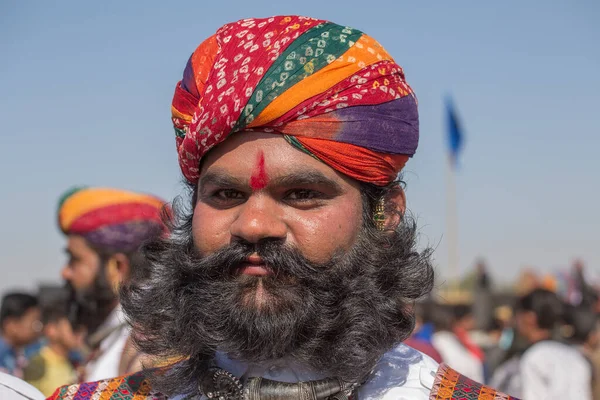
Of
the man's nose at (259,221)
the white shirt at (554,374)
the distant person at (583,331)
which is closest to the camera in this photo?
the man's nose at (259,221)

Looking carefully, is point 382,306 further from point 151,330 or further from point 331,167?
point 151,330

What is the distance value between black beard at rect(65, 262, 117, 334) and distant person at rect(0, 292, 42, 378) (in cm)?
414

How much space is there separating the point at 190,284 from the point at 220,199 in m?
0.31

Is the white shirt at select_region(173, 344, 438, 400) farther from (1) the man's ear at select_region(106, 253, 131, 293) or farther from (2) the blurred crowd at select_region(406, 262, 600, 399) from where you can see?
(1) the man's ear at select_region(106, 253, 131, 293)

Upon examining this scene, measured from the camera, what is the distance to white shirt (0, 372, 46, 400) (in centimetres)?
279

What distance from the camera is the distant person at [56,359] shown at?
6910 millimetres

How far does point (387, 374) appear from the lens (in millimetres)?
2572

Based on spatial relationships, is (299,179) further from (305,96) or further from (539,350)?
(539,350)

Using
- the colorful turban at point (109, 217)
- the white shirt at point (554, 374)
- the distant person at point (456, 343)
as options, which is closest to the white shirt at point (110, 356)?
the colorful turban at point (109, 217)

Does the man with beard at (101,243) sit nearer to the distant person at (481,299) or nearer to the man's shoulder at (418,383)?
the man's shoulder at (418,383)

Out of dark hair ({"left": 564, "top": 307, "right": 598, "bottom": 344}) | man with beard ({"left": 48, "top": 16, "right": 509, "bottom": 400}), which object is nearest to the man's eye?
man with beard ({"left": 48, "top": 16, "right": 509, "bottom": 400})

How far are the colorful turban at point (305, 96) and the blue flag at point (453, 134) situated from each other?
2366 centimetres

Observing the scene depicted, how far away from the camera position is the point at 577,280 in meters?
13.6

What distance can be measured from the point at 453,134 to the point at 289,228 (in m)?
24.5
